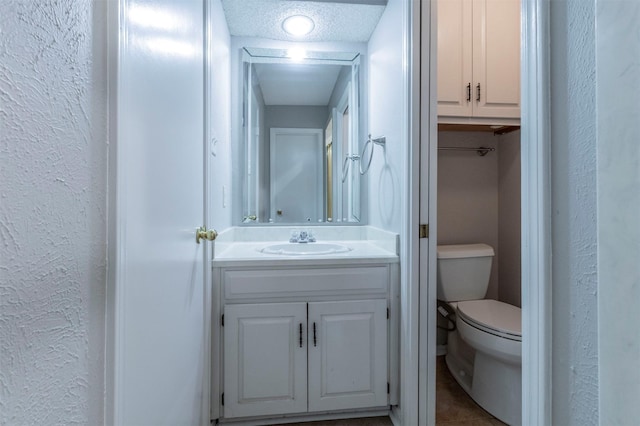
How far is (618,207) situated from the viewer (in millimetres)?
361

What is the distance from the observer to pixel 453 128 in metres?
1.89

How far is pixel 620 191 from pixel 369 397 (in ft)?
4.44

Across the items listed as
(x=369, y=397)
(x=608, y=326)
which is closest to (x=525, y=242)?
(x=608, y=326)

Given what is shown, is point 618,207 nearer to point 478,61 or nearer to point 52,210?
point 52,210

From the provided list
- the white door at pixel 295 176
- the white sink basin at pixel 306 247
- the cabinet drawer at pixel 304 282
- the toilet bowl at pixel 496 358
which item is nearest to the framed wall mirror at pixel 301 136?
the white door at pixel 295 176

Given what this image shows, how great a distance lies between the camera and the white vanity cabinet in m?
1.31

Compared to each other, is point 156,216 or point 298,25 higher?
point 298,25

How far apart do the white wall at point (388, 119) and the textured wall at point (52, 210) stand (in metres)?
1.09

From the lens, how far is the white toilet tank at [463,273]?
70.4 inches

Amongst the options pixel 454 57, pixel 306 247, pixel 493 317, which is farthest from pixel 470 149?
pixel 306 247

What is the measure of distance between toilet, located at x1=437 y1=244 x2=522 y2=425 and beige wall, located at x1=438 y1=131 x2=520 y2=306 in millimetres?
206

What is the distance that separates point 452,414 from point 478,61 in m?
1.91

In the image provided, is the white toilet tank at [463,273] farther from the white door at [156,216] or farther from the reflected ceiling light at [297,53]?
the reflected ceiling light at [297,53]

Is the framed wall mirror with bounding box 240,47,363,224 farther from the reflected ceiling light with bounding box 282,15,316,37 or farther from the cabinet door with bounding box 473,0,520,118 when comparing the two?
the cabinet door with bounding box 473,0,520,118
